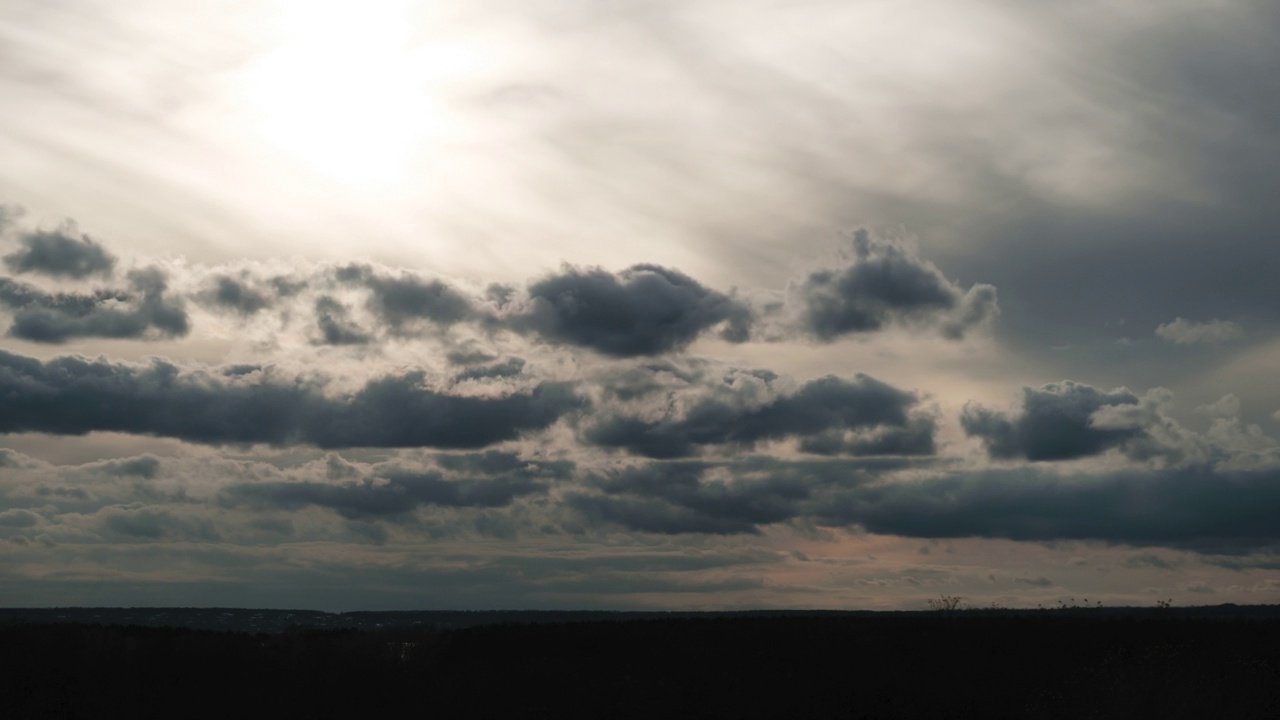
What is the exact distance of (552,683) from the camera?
215 feet

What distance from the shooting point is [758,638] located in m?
72.4

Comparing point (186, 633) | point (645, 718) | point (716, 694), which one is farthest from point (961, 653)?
point (186, 633)

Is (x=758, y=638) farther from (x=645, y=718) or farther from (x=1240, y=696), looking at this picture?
(x=1240, y=696)

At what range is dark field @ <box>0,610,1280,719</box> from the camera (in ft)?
190

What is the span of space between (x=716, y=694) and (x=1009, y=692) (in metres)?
15.2

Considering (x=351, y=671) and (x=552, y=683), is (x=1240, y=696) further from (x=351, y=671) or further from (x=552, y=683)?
(x=351, y=671)

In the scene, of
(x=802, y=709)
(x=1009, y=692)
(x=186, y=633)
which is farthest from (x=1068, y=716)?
(x=186, y=633)

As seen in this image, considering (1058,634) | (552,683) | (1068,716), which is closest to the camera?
(1068,716)

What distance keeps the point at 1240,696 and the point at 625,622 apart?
39.0 m

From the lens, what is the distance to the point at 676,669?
67.5m

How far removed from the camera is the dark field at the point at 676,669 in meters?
57.8

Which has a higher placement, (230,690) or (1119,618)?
(1119,618)

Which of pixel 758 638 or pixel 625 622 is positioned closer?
pixel 758 638

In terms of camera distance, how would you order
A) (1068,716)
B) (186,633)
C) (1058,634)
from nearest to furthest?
1. (1068,716)
2. (1058,634)
3. (186,633)
